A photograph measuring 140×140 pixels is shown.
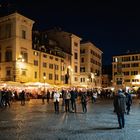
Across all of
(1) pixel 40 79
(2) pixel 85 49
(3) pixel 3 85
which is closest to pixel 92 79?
(2) pixel 85 49

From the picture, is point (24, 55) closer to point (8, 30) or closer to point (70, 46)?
point (8, 30)

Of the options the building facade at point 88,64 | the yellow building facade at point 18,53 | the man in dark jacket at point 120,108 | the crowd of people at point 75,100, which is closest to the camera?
the man in dark jacket at point 120,108

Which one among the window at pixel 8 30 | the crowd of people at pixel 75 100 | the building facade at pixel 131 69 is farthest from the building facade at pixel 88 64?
→ the crowd of people at pixel 75 100

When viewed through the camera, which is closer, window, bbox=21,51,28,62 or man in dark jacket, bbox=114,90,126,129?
man in dark jacket, bbox=114,90,126,129

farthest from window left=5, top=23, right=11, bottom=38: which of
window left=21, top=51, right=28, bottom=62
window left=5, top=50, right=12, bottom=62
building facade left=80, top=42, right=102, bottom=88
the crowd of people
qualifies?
building facade left=80, top=42, right=102, bottom=88

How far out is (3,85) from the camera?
44.8 m

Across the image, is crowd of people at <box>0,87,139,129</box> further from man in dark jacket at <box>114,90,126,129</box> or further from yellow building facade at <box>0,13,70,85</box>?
yellow building facade at <box>0,13,70,85</box>

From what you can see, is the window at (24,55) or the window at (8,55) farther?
the window at (24,55)

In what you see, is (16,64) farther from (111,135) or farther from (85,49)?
(111,135)

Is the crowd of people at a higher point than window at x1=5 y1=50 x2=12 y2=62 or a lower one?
lower

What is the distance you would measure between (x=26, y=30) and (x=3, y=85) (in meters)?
22.2

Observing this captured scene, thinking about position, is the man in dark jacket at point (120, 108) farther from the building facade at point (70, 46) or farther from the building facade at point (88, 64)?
the building facade at point (88, 64)

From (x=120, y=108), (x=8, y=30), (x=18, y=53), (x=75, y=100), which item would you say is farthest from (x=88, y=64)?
(x=120, y=108)

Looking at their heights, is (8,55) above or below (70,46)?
below
